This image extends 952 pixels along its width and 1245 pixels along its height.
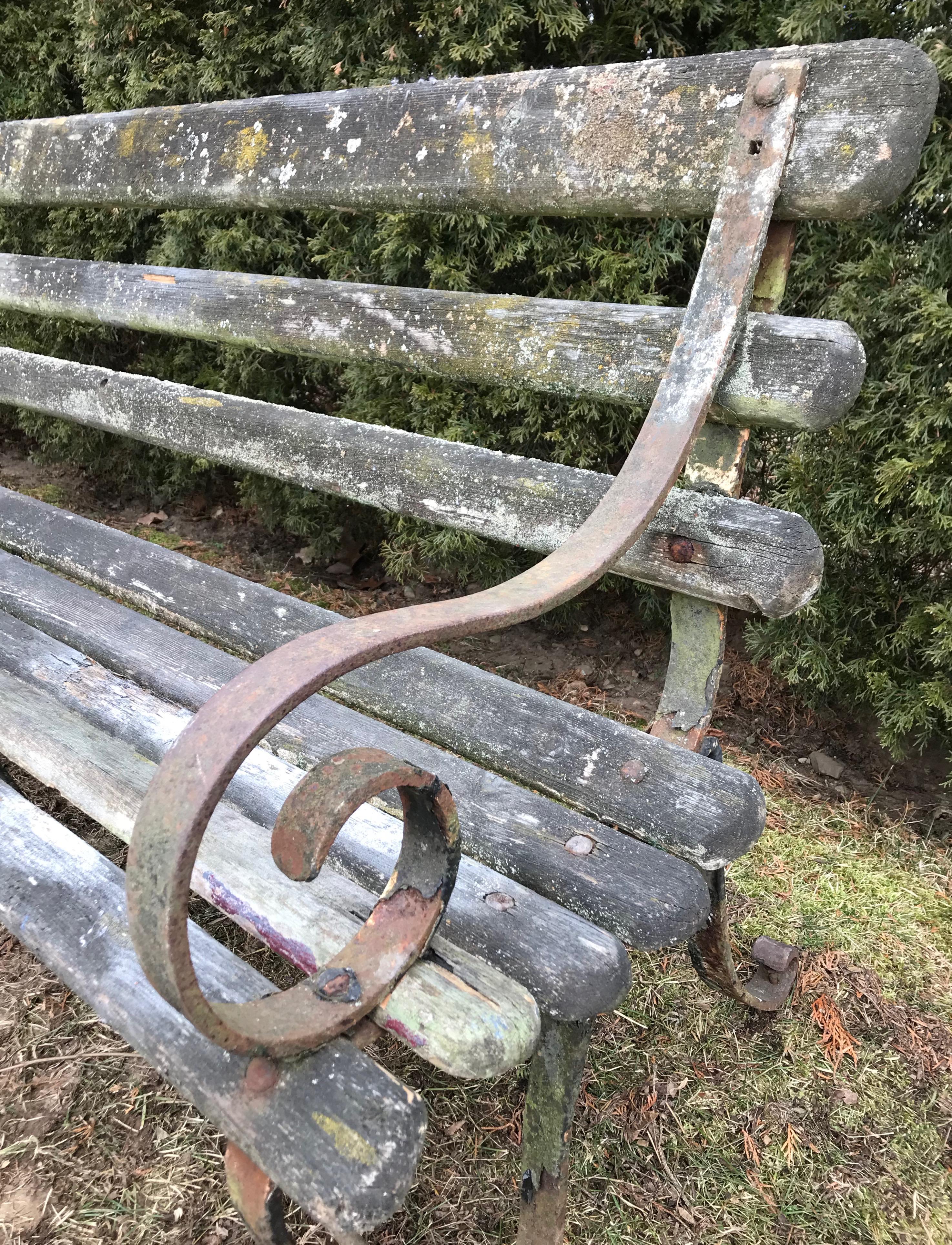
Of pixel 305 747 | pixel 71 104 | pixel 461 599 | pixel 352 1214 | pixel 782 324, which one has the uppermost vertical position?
pixel 71 104

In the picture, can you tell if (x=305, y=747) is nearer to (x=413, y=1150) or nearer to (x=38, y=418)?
(x=413, y=1150)

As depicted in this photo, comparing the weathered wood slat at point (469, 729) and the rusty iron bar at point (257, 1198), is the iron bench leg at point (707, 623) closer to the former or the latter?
the weathered wood slat at point (469, 729)

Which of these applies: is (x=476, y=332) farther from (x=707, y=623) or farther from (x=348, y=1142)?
(x=348, y=1142)

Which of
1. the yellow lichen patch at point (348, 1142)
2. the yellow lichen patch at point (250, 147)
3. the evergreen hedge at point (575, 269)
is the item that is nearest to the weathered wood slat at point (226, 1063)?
the yellow lichen patch at point (348, 1142)

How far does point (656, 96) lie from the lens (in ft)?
4.27

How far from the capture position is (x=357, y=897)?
41.6 inches

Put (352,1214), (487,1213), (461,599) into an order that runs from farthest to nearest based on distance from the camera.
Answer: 1. (487,1213)
2. (461,599)
3. (352,1214)

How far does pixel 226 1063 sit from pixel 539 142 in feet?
4.34

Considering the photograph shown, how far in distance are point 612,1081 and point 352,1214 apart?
964 millimetres

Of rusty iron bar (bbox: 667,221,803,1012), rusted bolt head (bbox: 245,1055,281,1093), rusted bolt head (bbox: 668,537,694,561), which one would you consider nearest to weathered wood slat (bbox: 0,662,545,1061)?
rusted bolt head (bbox: 245,1055,281,1093)

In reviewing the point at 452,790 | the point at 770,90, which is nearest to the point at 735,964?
the point at 452,790

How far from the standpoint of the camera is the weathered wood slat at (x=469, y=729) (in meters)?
1.14

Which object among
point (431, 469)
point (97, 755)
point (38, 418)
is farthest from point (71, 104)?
point (97, 755)

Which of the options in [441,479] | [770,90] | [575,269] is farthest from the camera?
[575,269]
